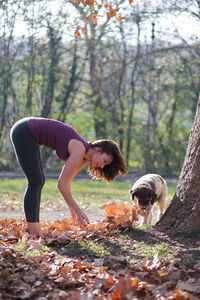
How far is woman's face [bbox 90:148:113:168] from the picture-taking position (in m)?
4.57

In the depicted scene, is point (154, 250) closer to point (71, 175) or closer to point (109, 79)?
point (71, 175)

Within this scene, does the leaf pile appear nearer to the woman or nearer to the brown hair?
the woman

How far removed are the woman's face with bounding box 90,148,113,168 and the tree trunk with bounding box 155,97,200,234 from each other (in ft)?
2.96

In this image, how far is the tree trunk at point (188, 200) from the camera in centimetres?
446

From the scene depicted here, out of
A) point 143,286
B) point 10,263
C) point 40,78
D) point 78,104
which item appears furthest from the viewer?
point 78,104

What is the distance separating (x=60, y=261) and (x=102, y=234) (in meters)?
1.09

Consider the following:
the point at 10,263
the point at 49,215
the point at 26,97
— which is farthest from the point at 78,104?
the point at 10,263

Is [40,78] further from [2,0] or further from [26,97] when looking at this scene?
[2,0]

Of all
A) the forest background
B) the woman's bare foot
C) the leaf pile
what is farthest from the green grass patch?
the forest background

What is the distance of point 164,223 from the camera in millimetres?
4715

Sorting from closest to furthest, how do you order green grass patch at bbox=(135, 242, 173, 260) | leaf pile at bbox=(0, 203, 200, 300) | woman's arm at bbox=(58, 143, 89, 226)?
leaf pile at bbox=(0, 203, 200, 300) < green grass patch at bbox=(135, 242, 173, 260) < woman's arm at bbox=(58, 143, 89, 226)

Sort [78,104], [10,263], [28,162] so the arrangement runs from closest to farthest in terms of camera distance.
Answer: [10,263]
[28,162]
[78,104]

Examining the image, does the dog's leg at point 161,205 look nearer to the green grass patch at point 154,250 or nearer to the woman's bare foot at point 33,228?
the green grass patch at point 154,250

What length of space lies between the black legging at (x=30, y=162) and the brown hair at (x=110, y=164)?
67 centimetres
